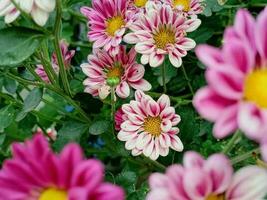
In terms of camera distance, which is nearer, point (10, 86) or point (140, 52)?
point (140, 52)

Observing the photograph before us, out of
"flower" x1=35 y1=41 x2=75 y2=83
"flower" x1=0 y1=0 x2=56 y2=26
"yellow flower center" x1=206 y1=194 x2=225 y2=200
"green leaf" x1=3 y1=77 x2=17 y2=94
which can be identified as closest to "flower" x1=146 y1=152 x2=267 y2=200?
"yellow flower center" x1=206 y1=194 x2=225 y2=200

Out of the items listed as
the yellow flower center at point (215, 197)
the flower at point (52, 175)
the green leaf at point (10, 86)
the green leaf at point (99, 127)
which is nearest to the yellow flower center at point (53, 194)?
the flower at point (52, 175)

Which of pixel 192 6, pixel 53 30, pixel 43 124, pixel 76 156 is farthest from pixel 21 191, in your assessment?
pixel 43 124

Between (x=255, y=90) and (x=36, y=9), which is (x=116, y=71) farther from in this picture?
(x=255, y=90)

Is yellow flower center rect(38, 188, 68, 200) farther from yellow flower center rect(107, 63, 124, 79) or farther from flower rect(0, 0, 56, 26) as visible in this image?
yellow flower center rect(107, 63, 124, 79)

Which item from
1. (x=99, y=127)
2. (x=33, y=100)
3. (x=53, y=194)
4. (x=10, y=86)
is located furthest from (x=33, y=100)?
(x=53, y=194)

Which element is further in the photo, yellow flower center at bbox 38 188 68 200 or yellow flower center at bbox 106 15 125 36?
yellow flower center at bbox 106 15 125 36
